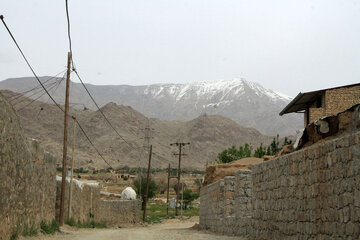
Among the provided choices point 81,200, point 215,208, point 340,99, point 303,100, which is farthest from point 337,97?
point 81,200

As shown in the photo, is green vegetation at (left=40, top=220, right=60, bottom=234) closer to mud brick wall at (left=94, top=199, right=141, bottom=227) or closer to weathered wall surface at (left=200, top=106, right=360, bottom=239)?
weathered wall surface at (left=200, top=106, right=360, bottom=239)

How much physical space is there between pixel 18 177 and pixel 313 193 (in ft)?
24.1

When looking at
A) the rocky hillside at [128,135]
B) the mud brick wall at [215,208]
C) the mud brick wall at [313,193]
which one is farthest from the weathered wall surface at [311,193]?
the rocky hillside at [128,135]

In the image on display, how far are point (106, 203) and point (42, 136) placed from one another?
80.4 metres

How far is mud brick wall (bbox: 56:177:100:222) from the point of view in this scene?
2521 cm

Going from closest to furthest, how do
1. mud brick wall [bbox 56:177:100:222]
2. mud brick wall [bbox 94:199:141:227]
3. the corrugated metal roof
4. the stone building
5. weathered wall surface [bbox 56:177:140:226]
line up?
mud brick wall [bbox 56:177:100:222], the stone building, weathered wall surface [bbox 56:177:140:226], the corrugated metal roof, mud brick wall [bbox 94:199:141:227]

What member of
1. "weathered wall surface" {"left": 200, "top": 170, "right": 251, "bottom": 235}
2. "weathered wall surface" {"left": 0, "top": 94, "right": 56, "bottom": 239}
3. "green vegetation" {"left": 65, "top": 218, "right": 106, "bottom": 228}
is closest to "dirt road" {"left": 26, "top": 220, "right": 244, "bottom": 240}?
"weathered wall surface" {"left": 200, "top": 170, "right": 251, "bottom": 235}

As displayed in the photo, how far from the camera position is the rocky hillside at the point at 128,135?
112688mm

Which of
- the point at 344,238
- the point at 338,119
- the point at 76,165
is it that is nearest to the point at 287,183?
the point at 338,119

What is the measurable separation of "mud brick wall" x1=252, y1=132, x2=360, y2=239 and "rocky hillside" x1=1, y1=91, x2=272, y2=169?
8632cm

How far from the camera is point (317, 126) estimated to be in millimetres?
10727

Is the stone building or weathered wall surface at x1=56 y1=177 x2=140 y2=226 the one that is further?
weathered wall surface at x1=56 y1=177 x2=140 y2=226

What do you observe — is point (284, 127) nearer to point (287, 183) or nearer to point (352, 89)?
point (352, 89)

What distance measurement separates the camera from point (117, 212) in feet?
133
